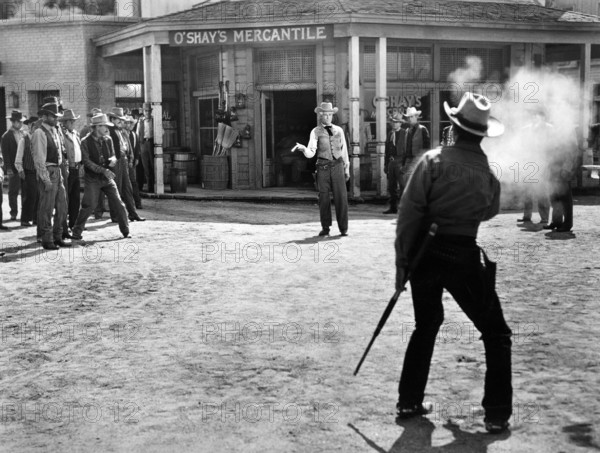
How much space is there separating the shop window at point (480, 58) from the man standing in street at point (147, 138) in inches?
264

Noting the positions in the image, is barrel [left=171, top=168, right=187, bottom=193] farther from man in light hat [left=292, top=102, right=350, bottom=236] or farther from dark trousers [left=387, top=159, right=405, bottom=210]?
man in light hat [left=292, top=102, right=350, bottom=236]

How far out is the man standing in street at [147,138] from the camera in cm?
2069

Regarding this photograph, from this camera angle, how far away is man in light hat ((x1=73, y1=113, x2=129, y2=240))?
1328cm

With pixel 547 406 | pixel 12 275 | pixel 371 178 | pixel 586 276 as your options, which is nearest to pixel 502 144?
pixel 371 178

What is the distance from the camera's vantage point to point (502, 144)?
20359 mm

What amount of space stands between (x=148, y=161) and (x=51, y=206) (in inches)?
335

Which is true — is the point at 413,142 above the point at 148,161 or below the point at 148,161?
above

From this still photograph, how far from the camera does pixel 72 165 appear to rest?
1366cm

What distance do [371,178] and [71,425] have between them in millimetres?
15917

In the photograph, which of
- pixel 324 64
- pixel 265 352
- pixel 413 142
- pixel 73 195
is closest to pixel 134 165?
pixel 73 195

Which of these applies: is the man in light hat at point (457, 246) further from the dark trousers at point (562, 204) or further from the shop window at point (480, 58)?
the shop window at point (480, 58)

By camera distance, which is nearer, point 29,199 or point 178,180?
point 29,199

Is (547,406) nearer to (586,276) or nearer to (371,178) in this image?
(586,276)

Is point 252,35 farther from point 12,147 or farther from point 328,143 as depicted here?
point 328,143
